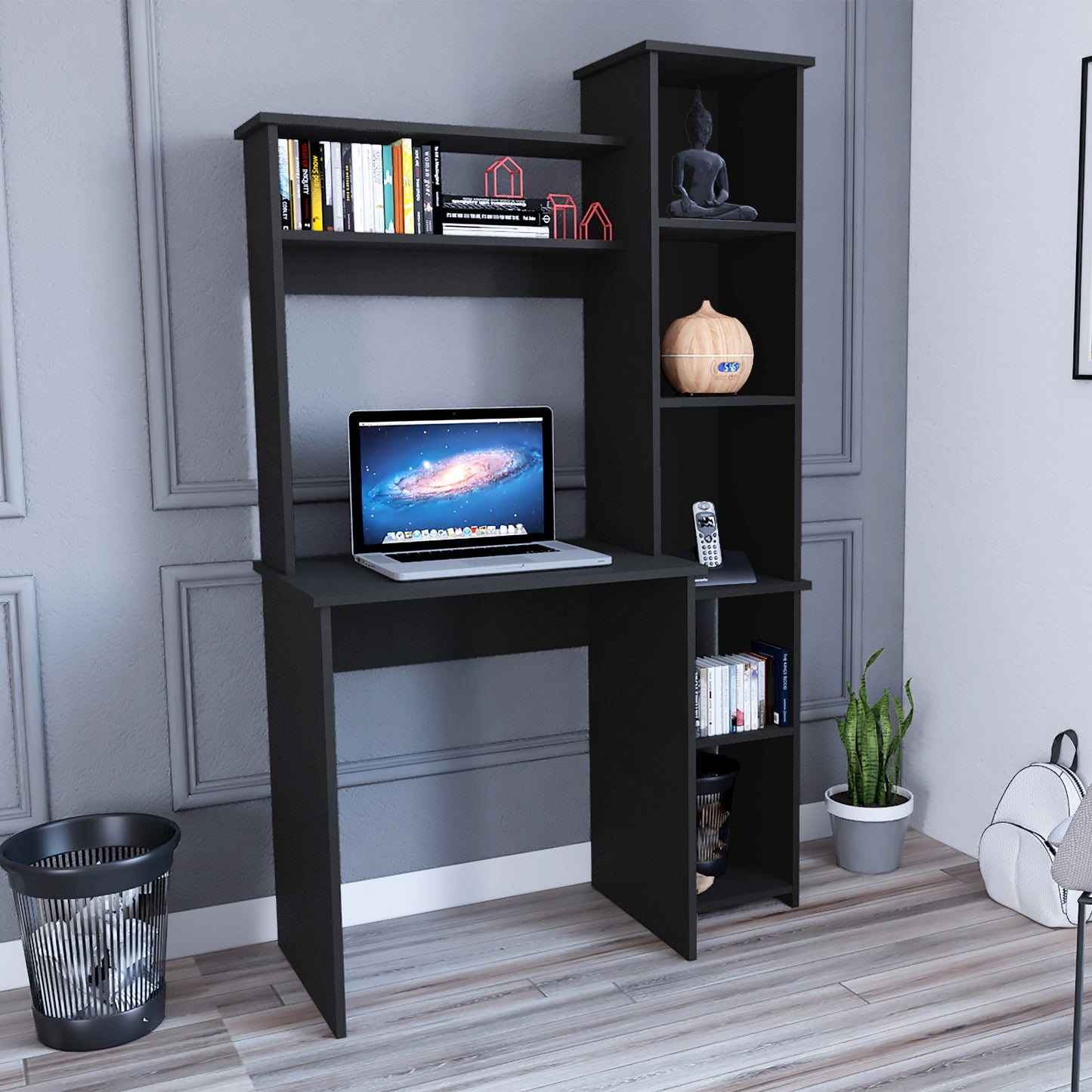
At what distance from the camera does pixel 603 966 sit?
8.61 ft

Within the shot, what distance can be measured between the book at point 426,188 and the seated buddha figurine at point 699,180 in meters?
0.56

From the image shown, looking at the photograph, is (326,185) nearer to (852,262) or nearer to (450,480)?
(450,480)

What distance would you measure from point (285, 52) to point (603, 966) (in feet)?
6.87

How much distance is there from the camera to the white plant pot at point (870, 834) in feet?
9.98

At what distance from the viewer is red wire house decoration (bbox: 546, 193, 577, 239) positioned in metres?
2.82

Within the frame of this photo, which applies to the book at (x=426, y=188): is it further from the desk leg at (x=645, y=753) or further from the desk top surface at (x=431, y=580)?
the desk leg at (x=645, y=753)

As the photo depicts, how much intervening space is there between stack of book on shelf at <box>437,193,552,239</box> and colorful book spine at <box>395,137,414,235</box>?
6 centimetres

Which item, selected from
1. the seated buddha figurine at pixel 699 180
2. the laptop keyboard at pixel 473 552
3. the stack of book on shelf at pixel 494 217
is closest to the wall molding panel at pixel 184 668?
the laptop keyboard at pixel 473 552

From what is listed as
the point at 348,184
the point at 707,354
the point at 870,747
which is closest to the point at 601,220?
the point at 707,354

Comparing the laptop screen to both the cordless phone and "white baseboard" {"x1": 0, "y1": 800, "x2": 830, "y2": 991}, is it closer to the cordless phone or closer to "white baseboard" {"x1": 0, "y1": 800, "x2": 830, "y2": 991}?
the cordless phone

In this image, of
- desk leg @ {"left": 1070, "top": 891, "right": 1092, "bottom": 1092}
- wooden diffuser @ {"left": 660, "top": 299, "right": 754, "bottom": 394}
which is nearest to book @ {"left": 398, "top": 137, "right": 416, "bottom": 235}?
wooden diffuser @ {"left": 660, "top": 299, "right": 754, "bottom": 394}

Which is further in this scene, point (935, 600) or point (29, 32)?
point (935, 600)

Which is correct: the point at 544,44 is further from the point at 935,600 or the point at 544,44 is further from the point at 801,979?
the point at 801,979

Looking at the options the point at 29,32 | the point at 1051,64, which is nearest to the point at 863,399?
the point at 1051,64
